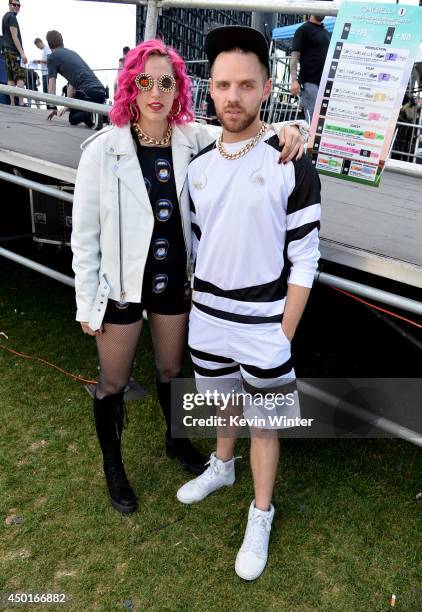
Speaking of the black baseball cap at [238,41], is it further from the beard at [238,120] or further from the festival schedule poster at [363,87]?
the festival schedule poster at [363,87]

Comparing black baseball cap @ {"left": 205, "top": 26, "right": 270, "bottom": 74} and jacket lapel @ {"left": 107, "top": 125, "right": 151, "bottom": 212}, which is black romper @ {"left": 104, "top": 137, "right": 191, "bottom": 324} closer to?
jacket lapel @ {"left": 107, "top": 125, "right": 151, "bottom": 212}

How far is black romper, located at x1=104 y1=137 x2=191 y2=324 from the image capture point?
2.00m

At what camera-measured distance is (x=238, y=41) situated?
166 cm

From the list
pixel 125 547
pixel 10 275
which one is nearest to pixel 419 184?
pixel 125 547

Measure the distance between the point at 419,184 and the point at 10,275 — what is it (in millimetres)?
4079

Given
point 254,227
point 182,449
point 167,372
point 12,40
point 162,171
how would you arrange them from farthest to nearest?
1. point 12,40
2. point 182,449
3. point 167,372
4. point 162,171
5. point 254,227

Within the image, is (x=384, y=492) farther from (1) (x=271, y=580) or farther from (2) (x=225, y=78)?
(2) (x=225, y=78)

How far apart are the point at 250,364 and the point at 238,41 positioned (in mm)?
1121

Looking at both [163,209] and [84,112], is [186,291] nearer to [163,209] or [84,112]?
[163,209]

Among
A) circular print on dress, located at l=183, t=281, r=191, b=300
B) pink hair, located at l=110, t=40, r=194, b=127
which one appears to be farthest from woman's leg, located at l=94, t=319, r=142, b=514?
pink hair, located at l=110, t=40, r=194, b=127

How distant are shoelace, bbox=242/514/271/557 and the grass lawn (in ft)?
0.32

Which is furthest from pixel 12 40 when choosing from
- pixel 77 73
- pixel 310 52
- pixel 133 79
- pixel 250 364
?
pixel 250 364

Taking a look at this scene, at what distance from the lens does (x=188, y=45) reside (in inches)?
1614

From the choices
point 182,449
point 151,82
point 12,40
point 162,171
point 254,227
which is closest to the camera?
point 254,227
